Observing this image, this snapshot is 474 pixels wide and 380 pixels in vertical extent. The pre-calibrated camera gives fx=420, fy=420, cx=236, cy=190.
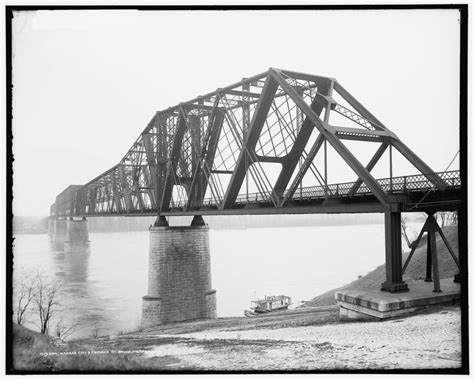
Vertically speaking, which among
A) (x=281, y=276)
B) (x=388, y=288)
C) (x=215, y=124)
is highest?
(x=215, y=124)

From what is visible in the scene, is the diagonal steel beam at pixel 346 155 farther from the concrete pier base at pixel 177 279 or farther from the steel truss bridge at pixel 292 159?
the concrete pier base at pixel 177 279

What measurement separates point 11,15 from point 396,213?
13515mm

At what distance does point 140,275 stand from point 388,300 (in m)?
49.5

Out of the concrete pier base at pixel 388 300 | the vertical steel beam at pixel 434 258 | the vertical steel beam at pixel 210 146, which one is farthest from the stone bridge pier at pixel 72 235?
the vertical steel beam at pixel 434 258

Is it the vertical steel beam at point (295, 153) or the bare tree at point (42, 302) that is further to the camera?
the vertical steel beam at point (295, 153)

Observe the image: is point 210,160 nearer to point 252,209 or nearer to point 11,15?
point 252,209

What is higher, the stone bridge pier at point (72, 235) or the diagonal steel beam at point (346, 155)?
the diagonal steel beam at point (346, 155)

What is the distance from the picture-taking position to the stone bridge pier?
75250 millimetres

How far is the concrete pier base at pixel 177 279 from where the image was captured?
30.0m

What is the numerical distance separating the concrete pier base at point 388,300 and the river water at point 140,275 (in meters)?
10.8

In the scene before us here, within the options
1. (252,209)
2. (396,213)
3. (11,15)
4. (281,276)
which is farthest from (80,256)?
(396,213)

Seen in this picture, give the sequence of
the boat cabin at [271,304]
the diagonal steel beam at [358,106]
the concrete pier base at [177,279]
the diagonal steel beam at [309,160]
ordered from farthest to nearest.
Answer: the boat cabin at [271,304] → the concrete pier base at [177,279] → the diagonal steel beam at [309,160] → the diagonal steel beam at [358,106]

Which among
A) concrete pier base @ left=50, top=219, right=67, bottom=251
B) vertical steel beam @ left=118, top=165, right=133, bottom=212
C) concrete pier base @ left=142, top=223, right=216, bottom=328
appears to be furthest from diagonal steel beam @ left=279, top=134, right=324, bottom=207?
Result: concrete pier base @ left=50, top=219, right=67, bottom=251
